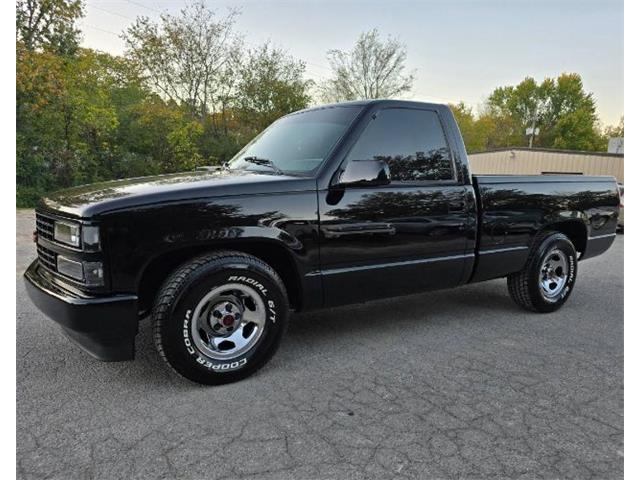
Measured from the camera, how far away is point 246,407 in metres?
2.91

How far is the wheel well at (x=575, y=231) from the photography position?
200 inches

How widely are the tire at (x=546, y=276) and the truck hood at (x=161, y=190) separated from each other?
8.77 feet

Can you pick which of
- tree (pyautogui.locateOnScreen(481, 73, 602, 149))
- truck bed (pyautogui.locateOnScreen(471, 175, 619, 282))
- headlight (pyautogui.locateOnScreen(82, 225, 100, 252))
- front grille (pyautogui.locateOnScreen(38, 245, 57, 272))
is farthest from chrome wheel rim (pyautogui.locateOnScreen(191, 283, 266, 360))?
tree (pyautogui.locateOnScreen(481, 73, 602, 149))

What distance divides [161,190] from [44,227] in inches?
37.5

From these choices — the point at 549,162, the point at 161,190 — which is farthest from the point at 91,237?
the point at 549,162

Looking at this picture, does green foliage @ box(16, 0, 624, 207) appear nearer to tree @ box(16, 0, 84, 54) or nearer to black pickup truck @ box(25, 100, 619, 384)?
tree @ box(16, 0, 84, 54)

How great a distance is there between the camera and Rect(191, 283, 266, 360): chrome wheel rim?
3125 millimetres

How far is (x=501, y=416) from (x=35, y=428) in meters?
2.68

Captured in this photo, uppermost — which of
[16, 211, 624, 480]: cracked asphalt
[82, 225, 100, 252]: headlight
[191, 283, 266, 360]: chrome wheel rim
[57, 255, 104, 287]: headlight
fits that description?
[82, 225, 100, 252]: headlight

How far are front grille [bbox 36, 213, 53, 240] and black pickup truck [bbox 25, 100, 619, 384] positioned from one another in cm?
1

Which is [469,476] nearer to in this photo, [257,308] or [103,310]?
[257,308]

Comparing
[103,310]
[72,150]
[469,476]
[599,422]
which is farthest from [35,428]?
[72,150]

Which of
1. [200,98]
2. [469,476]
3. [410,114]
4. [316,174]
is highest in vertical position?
[200,98]

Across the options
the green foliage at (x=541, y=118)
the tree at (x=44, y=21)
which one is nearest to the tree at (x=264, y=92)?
the tree at (x=44, y=21)
